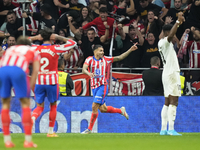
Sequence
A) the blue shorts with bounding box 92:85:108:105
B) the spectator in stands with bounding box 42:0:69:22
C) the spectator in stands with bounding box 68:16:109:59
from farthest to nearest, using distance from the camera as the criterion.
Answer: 1. the spectator in stands with bounding box 42:0:69:22
2. the spectator in stands with bounding box 68:16:109:59
3. the blue shorts with bounding box 92:85:108:105

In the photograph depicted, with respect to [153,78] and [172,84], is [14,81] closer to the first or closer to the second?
[172,84]

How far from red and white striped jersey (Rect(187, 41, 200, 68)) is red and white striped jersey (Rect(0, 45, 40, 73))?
801cm

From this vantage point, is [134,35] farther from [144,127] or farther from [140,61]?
[144,127]

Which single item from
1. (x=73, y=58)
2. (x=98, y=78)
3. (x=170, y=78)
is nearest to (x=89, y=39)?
(x=73, y=58)

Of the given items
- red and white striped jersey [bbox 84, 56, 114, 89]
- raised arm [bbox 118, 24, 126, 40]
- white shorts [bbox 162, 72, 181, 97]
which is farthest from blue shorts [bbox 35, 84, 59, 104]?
raised arm [bbox 118, 24, 126, 40]

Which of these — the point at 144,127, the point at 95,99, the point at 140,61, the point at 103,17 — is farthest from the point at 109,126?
the point at 103,17

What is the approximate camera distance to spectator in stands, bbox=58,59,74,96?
1198 cm

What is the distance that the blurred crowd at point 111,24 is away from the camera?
1367cm

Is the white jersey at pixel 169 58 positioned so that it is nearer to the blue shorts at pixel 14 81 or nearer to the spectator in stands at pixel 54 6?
the blue shorts at pixel 14 81

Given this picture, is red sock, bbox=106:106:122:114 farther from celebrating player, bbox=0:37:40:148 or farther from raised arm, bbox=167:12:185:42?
celebrating player, bbox=0:37:40:148

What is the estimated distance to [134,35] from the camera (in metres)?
14.3

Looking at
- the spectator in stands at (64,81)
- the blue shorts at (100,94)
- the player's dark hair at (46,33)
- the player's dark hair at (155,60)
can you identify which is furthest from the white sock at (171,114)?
the spectator in stands at (64,81)

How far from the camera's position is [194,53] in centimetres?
1323

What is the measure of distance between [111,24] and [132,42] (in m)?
1.00
